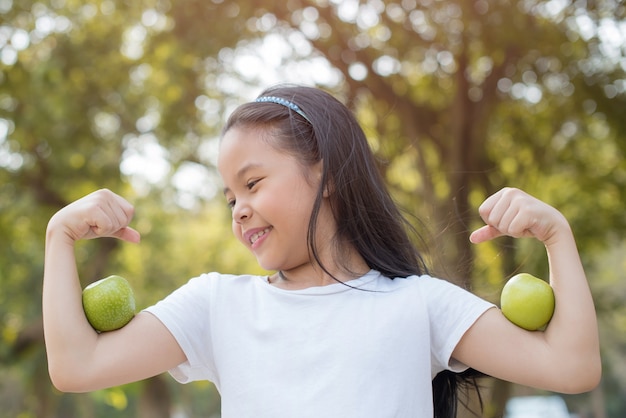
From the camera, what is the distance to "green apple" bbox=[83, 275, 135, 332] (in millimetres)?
2283

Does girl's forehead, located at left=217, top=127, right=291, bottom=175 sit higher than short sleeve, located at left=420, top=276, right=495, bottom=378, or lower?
higher

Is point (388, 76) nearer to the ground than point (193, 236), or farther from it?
farther from it

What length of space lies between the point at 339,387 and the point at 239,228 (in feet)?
1.84

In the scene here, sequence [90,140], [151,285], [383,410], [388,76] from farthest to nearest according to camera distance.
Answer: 1. [151,285]
2. [90,140]
3. [388,76]
4. [383,410]

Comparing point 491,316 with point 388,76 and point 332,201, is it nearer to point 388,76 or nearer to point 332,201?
point 332,201

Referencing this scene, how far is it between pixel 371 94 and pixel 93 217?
898cm

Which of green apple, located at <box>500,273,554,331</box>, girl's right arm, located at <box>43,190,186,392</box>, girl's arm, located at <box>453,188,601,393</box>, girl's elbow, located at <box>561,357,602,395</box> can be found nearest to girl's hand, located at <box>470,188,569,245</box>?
girl's arm, located at <box>453,188,601,393</box>

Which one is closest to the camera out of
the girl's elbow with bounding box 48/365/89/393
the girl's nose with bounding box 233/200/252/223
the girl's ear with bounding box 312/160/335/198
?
the girl's elbow with bounding box 48/365/89/393

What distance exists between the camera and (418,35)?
10.6 m

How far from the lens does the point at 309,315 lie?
7.80 feet

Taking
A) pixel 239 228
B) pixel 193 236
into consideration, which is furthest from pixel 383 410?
pixel 193 236

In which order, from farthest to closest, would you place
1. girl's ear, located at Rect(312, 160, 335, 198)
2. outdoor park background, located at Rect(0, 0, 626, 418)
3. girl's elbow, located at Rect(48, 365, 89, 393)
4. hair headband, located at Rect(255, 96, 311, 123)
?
outdoor park background, located at Rect(0, 0, 626, 418) → hair headband, located at Rect(255, 96, 311, 123) → girl's ear, located at Rect(312, 160, 335, 198) → girl's elbow, located at Rect(48, 365, 89, 393)

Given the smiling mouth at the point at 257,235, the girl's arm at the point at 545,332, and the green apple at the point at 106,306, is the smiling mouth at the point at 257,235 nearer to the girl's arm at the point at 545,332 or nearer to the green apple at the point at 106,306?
the green apple at the point at 106,306

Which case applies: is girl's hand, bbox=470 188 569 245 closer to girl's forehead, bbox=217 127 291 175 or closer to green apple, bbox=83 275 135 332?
girl's forehead, bbox=217 127 291 175
